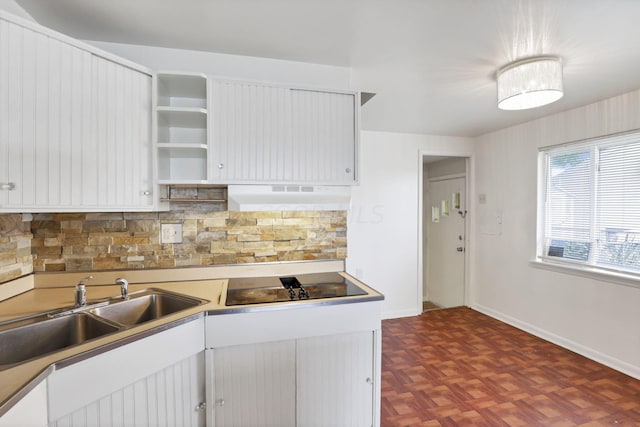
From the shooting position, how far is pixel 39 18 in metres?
1.66

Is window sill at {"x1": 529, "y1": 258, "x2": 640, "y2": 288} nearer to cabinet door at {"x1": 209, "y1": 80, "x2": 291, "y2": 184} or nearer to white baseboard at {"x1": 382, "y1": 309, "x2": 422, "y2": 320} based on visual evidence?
white baseboard at {"x1": 382, "y1": 309, "x2": 422, "y2": 320}

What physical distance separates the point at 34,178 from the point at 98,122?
1.34 ft

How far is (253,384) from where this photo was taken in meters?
1.65

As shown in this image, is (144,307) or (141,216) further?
(141,216)

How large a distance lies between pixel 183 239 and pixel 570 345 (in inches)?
143

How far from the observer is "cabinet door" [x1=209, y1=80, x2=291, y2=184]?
1.91 m

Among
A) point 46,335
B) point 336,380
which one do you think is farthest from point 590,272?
point 46,335

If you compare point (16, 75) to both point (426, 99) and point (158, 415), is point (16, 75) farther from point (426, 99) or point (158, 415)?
point (426, 99)

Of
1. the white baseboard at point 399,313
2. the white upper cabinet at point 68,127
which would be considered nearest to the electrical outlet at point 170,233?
the white upper cabinet at point 68,127

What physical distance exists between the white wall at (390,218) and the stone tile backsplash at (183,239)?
4.00ft

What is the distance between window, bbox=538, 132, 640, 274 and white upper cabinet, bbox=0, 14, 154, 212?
11.9ft

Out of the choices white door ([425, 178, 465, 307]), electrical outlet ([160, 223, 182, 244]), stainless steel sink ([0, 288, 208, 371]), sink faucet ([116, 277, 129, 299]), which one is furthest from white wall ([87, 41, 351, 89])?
white door ([425, 178, 465, 307])

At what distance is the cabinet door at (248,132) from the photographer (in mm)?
1908

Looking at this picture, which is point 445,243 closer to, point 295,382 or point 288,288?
point 288,288
